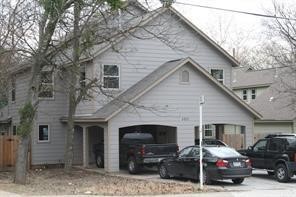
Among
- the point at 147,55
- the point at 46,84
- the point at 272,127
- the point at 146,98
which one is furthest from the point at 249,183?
the point at 272,127

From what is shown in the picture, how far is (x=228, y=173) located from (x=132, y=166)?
7.01m

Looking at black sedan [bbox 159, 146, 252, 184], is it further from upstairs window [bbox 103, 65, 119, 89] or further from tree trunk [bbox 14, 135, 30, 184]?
upstairs window [bbox 103, 65, 119, 89]

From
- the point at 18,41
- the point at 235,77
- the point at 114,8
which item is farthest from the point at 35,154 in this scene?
the point at 235,77

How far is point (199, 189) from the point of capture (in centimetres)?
1948

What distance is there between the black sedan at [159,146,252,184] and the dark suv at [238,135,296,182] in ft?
6.81

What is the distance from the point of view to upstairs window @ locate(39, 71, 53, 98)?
28.2 meters

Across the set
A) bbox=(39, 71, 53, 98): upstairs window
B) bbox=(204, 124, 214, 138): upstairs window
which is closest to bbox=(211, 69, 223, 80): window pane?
bbox=(204, 124, 214, 138): upstairs window

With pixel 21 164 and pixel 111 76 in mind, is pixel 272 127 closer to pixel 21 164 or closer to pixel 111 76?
pixel 111 76

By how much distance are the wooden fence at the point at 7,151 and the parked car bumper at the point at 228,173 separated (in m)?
13.6

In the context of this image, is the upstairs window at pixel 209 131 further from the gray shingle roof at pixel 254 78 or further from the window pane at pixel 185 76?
the gray shingle roof at pixel 254 78

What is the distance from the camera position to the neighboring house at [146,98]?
28297 millimetres

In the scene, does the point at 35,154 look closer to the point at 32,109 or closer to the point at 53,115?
the point at 53,115

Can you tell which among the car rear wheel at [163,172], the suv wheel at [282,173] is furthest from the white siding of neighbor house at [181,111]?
the suv wheel at [282,173]

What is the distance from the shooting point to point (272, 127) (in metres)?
43.9
